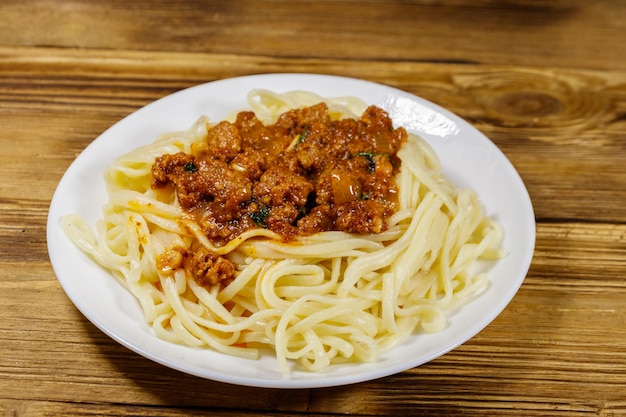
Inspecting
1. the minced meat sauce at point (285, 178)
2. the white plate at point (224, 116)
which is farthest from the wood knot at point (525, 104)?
the minced meat sauce at point (285, 178)

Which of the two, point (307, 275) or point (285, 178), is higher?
point (285, 178)

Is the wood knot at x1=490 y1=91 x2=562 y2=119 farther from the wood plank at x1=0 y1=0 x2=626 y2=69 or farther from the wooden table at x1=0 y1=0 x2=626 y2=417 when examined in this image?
the wood plank at x1=0 y1=0 x2=626 y2=69

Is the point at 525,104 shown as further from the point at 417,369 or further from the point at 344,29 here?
the point at 417,369

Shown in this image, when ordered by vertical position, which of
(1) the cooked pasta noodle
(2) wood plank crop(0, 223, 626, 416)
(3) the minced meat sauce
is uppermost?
(3) the minced meat sauce

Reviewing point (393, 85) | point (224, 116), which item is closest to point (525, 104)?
point (393, 85)

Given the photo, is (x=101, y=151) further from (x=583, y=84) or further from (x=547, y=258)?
(x=583, y=84)

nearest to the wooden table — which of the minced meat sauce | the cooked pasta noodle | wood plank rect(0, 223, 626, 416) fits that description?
wood plank rect(0, 223, 626, 416)
